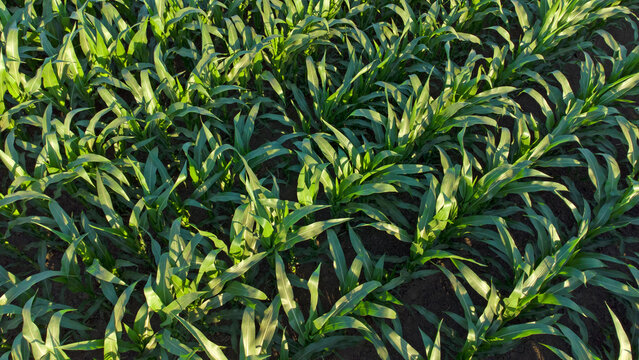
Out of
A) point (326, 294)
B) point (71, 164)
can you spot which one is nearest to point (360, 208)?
point (326, 294)

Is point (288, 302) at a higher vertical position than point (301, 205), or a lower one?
lower

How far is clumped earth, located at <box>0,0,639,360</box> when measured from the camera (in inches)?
62.2

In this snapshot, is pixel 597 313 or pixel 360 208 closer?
pixel 360 208

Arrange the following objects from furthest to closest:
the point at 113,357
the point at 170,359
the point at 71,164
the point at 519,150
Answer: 1. the point at 519,150
2. the point at 71,164
3. the point at 170,359
4. the point at 113,357

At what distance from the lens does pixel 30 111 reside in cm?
213

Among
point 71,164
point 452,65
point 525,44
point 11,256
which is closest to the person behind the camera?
point 71,164

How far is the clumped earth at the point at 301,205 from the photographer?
1.58 meters

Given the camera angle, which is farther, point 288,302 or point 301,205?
point 301,205

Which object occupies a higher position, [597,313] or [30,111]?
[30,111]

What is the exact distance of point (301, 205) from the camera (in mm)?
1740

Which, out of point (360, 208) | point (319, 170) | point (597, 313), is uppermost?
point (319, 170)

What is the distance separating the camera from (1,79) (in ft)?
6.35

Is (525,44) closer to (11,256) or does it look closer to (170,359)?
(170,359)

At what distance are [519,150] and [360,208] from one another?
930 millimetres
